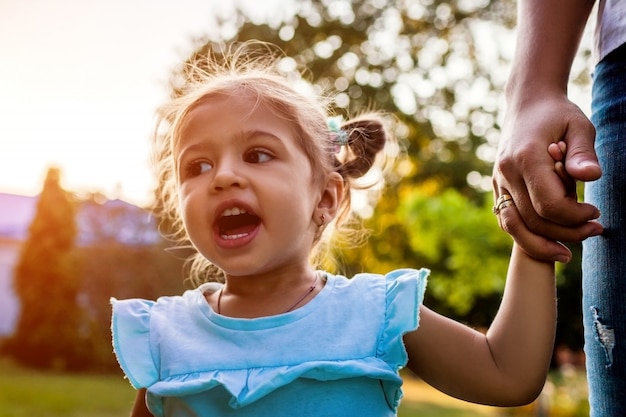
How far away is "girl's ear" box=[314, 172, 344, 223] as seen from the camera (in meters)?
1.55

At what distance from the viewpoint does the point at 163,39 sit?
32.9 ft

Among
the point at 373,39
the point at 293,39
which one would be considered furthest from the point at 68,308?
the point at 373,39

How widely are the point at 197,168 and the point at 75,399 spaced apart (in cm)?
853

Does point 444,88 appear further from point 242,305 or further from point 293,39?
point 242,305

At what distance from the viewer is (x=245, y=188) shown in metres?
1.35

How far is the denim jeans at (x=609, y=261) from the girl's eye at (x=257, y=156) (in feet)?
1.99

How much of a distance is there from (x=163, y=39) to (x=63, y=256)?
3.44m

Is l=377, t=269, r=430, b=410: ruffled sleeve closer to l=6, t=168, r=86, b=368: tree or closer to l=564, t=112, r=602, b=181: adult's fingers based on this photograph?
l=564, t=112, r=602, b=181: adult's fingers

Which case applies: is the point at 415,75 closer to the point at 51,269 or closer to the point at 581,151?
the point at 51,269

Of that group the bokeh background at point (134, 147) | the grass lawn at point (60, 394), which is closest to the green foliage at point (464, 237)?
the bokeh background at point (134, 147)

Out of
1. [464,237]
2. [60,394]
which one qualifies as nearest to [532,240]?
[464,237]

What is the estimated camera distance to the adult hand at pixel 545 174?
1.09 meters

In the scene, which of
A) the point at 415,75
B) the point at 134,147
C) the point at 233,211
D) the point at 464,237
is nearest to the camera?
the point at 233,211

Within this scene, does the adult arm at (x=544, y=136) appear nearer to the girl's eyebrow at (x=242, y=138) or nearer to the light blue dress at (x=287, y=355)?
the light blue dress at (x=287, y=355)
